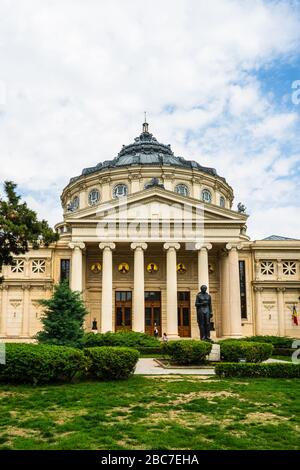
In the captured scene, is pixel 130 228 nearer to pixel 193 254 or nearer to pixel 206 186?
pixel 193 254

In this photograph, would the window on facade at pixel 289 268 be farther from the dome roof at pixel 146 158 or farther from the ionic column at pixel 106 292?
the ionic column at pixel 106 292

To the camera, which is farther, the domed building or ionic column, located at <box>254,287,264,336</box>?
ionic column, located at <box>254,287,264,336</box>

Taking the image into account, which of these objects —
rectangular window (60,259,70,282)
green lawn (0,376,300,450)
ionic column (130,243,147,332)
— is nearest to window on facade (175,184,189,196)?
ionic column (130,243,147,332)

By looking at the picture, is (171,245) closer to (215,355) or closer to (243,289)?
(243,289)

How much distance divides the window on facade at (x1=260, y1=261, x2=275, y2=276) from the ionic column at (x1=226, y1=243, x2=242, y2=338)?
704cm

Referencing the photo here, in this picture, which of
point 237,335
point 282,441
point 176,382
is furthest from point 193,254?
point 282,441

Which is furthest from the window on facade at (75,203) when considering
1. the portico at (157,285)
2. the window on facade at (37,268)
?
the portico at (157,285)

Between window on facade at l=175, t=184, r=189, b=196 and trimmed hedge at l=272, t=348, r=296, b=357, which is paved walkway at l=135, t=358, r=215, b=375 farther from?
window on facade at l=175, t=184, r=189, b=196

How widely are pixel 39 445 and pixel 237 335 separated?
115 feet

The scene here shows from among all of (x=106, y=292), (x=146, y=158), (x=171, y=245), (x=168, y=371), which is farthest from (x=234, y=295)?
(x=146, y=158)

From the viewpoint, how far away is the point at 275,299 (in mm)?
47938

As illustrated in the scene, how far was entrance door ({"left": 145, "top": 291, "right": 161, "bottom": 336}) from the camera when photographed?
46.1m

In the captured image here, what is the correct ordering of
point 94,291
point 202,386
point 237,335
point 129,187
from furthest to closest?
1. point 129,187
2. point 94,291
3. point 237,335
4. point 202,386

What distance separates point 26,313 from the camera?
1822 inches
